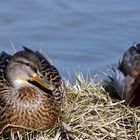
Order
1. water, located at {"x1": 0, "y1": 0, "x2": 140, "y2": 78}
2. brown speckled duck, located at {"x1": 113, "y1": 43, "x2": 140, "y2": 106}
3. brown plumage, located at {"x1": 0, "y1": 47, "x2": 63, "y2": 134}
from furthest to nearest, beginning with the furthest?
water, located at {"x1": 0, "y1": 0, "x2": 140, "y2": 78}
brown speckled duck, located at {"x1": 113, "y1": 43, "x2": 140, "y2": 106}
brown plumage, located at {"x1": 0, "y1": 47, "x2": 63, "y2": 134}

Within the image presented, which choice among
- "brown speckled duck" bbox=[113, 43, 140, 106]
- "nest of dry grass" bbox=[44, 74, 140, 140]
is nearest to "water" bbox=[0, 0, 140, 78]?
"brown speckled duck" bbox=[113, 43, 140, 106]

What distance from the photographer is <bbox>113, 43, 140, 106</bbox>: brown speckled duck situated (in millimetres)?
6015

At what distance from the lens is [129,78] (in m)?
6.19

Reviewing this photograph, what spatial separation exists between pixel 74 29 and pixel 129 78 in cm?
213

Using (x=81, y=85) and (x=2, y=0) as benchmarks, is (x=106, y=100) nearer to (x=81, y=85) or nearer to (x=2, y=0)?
(x=81, y=85)

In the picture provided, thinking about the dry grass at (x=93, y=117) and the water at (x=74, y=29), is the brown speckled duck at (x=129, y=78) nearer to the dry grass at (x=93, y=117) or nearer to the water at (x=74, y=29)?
the dry grass at (x=93, y=117)

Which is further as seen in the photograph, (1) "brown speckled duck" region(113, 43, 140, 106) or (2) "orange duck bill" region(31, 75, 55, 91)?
(1) "brown speckled duck" region(113, 43, 140, 106)

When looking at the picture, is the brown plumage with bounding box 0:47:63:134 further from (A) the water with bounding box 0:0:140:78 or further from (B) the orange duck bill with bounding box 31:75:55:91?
(A) the water with bounding box 0:0:140:78

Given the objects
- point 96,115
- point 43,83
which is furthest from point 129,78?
point 43,83

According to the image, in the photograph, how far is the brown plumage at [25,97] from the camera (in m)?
5.29

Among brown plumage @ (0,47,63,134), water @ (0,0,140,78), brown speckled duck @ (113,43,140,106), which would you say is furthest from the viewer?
water @ (0,0,140,78)

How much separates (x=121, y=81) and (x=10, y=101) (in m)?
1.15

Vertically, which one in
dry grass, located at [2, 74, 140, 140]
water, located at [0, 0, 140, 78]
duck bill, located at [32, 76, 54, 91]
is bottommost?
dry grass, located at [2, 74, 140, 140]

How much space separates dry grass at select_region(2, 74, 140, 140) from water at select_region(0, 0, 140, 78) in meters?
1.02
